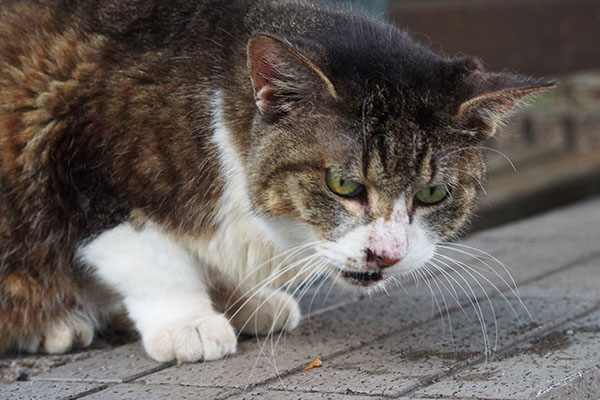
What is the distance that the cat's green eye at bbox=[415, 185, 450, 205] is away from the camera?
2480 millimetres

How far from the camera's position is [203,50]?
2764mm

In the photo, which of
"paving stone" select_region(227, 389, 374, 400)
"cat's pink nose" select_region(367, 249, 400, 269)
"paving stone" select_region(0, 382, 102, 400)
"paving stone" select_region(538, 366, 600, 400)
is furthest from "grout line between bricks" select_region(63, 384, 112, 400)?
"paving stone" select_region(538, 366, 600, 400)

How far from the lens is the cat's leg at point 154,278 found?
2.69 meters

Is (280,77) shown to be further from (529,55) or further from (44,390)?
(529,55)

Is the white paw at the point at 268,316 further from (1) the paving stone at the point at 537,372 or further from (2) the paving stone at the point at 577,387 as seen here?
(2) the paving stone at the point at 577,387

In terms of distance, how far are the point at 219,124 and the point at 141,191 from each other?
293mm

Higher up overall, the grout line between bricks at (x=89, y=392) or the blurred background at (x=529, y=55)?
the blurred background at (x=529, y=55)

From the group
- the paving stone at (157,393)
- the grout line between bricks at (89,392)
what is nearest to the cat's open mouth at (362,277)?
the paving stone at (157,393)

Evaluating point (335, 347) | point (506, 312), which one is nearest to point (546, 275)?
point (506, 312)

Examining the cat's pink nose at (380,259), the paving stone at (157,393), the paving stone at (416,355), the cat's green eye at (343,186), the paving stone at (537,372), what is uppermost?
the cat's green eye at (343,186)

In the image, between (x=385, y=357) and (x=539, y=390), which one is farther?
(x=385, y=357)

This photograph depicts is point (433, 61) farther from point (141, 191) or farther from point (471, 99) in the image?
point (141, 191)

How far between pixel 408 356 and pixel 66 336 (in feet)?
3.48

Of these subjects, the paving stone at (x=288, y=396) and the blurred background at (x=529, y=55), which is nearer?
the paving stone at (x=288, y=396)
